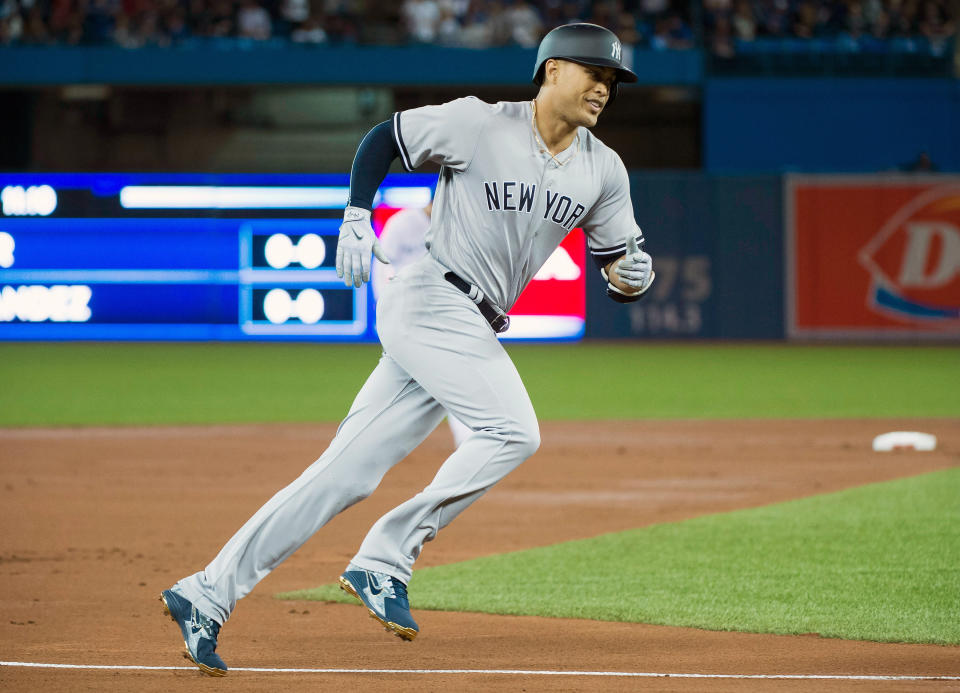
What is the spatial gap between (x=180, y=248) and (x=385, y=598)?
15132mm

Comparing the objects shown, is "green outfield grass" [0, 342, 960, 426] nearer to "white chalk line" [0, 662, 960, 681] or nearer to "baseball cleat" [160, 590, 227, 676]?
"white chalk line" [0, 662, 960, 681]

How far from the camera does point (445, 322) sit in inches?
157

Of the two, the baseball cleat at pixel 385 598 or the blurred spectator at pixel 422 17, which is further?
the blurred spectator at pixel 422 17

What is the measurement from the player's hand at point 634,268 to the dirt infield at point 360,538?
3.81 feet

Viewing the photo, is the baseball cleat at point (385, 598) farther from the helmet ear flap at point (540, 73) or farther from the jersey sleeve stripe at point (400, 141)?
the helmet ear flap at point (540, 73)

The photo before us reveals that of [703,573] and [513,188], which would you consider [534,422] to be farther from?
[703,573]

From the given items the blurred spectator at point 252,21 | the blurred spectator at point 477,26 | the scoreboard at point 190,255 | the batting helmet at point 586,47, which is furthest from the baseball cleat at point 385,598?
the blurred spectator at point 252,21

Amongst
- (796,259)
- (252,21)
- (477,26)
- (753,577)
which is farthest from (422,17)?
(753,577)

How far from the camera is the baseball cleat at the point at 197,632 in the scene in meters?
3.78

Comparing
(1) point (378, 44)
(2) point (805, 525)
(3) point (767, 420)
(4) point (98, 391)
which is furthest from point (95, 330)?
(2) point (805, 525)

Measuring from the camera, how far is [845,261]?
19.3 metres

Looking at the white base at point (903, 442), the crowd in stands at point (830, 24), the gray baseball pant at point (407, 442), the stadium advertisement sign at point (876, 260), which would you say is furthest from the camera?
the crowd in stands at point (830, 24)

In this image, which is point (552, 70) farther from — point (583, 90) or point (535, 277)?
point (535, 277)

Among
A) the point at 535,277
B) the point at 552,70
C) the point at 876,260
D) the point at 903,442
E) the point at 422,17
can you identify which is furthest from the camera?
the point at 422,17
